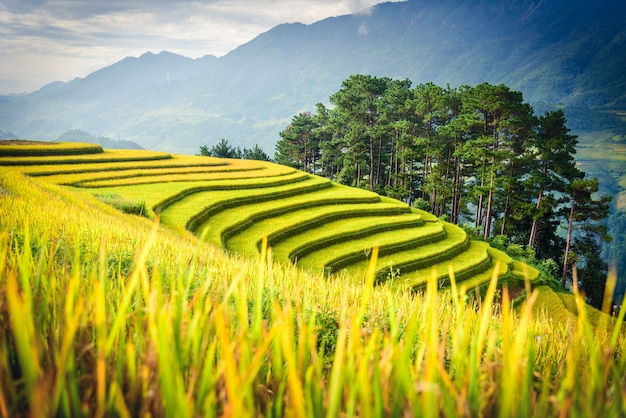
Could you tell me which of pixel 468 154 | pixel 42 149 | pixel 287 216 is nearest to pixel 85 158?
pixel 42 149

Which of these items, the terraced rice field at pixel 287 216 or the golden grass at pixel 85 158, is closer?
the terraced rice field at pixel 287 216

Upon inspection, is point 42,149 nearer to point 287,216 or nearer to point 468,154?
point 287,216

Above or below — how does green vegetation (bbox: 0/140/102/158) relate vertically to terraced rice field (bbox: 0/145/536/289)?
above

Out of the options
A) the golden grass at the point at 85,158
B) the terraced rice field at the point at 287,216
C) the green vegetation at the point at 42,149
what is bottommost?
the terraced rice field at the point at 287,216

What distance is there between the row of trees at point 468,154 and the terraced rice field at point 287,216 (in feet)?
32.5

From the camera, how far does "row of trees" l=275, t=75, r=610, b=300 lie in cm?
2909

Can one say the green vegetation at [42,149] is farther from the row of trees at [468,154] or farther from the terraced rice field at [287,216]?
the row of trees at [468,154]

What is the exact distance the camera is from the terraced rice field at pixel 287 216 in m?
15.9

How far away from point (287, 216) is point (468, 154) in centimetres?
1805

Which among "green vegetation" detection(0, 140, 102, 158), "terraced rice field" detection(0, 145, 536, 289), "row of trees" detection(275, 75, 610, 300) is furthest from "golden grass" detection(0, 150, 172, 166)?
"row of trees" detection(275, 75, 610, 300)

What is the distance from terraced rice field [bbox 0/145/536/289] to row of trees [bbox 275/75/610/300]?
9.89 metres

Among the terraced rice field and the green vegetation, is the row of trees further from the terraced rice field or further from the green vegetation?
the green vegetation

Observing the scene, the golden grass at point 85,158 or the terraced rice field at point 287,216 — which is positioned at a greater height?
the golden grass at point 85,158

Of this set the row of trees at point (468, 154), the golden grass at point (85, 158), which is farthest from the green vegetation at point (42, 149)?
the row of trees at point (468, 154)
